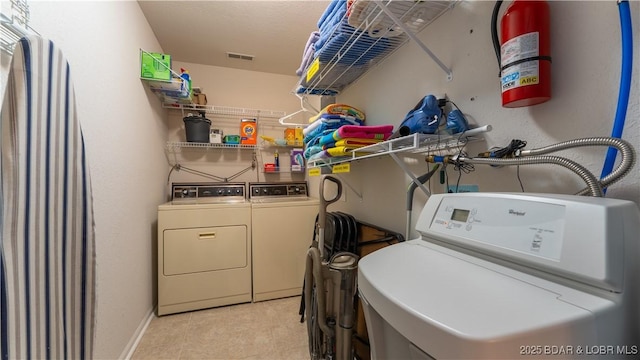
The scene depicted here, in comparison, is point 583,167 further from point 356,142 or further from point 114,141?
point 114,141

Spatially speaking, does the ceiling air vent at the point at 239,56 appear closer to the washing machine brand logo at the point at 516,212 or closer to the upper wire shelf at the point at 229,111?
the upper wire shelf at the point at 229,111

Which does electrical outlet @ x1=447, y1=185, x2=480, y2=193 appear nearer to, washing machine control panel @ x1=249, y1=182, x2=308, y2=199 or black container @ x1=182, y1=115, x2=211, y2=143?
washing machine control panel @ x1=249, y1=182, x2=308, y2=199

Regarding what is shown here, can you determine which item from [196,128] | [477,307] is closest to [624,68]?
[477,307]

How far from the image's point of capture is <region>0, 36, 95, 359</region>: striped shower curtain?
66cm

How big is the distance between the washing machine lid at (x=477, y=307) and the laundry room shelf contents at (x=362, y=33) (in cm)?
89

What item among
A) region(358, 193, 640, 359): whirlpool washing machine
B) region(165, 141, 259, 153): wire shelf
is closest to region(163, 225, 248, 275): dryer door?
region(165, 141, 259, 153): wire shelf

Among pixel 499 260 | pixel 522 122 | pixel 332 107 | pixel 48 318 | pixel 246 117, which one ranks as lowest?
pixel 48 318

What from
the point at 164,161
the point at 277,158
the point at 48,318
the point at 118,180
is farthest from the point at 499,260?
the point at 164,161

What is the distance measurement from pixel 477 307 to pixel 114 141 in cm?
188

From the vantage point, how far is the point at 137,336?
1.80 metres

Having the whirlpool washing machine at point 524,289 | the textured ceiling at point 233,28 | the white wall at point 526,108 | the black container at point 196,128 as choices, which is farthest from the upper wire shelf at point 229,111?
the whirlpool washing machine at point 524,289

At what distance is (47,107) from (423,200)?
1433 mm

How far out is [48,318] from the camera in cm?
73

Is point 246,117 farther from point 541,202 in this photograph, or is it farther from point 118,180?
point 541,202
